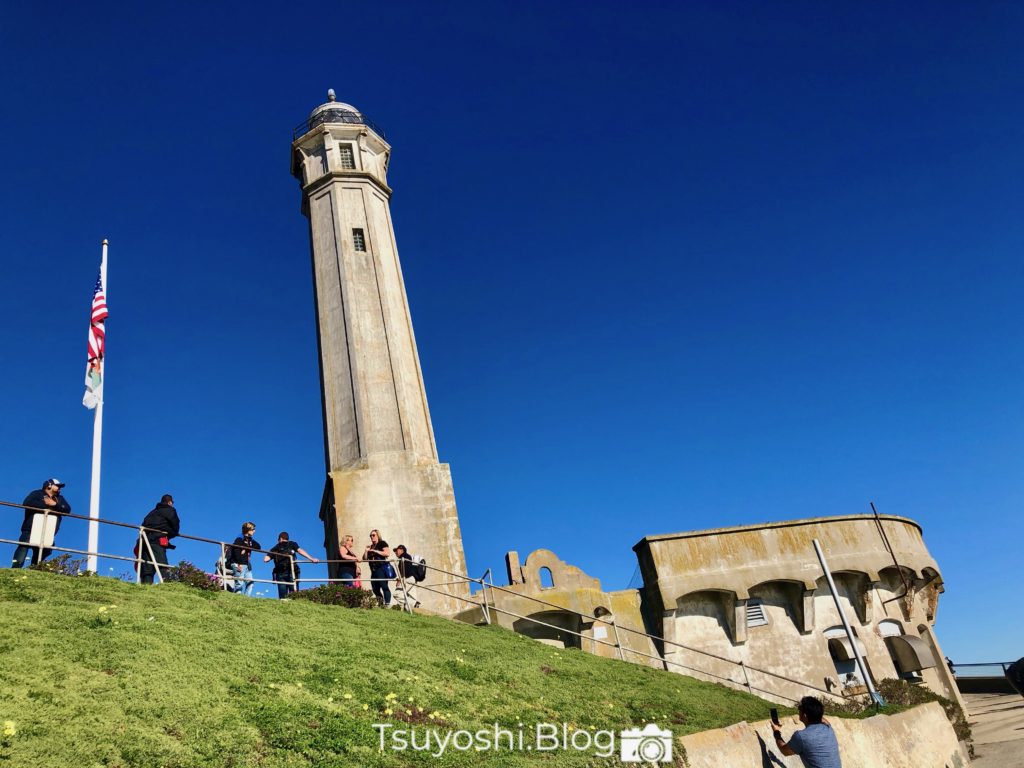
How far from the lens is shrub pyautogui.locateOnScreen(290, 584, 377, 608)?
14719mm

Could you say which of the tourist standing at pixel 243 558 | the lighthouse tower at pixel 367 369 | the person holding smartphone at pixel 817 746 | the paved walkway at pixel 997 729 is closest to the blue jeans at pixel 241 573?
the tourist standing at pixel 243 558

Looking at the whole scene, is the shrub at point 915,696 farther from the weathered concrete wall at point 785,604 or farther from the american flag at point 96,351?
the american flag at point 96,351

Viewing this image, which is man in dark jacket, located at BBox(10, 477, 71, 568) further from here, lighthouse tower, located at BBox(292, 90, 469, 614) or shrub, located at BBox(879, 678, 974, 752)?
shrub, located at BBox(879, 678, 974, 752)

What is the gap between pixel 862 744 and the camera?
10984mm

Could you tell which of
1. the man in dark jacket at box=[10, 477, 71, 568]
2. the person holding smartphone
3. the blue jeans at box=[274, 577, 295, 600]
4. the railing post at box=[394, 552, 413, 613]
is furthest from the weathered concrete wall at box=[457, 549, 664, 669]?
the person holding smartphone

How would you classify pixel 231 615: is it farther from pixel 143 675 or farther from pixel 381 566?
pixel 381 566

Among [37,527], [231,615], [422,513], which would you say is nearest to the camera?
[231,615]

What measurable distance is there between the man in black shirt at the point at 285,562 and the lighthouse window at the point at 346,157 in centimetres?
1803

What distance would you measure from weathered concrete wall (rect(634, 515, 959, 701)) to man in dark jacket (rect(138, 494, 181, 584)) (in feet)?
51.4

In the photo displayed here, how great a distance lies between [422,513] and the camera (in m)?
21.4

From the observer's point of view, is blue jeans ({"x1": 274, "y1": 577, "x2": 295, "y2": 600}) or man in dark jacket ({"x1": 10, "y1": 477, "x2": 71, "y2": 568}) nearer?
man in dark jacket ({"x1": 10, "y1": 477, "x2": 71, "y2": 568})

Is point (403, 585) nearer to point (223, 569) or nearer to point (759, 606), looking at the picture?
point (223, 569)

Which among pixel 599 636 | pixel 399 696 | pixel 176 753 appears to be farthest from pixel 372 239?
pixel 176 753

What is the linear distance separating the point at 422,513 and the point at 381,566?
487 cm
